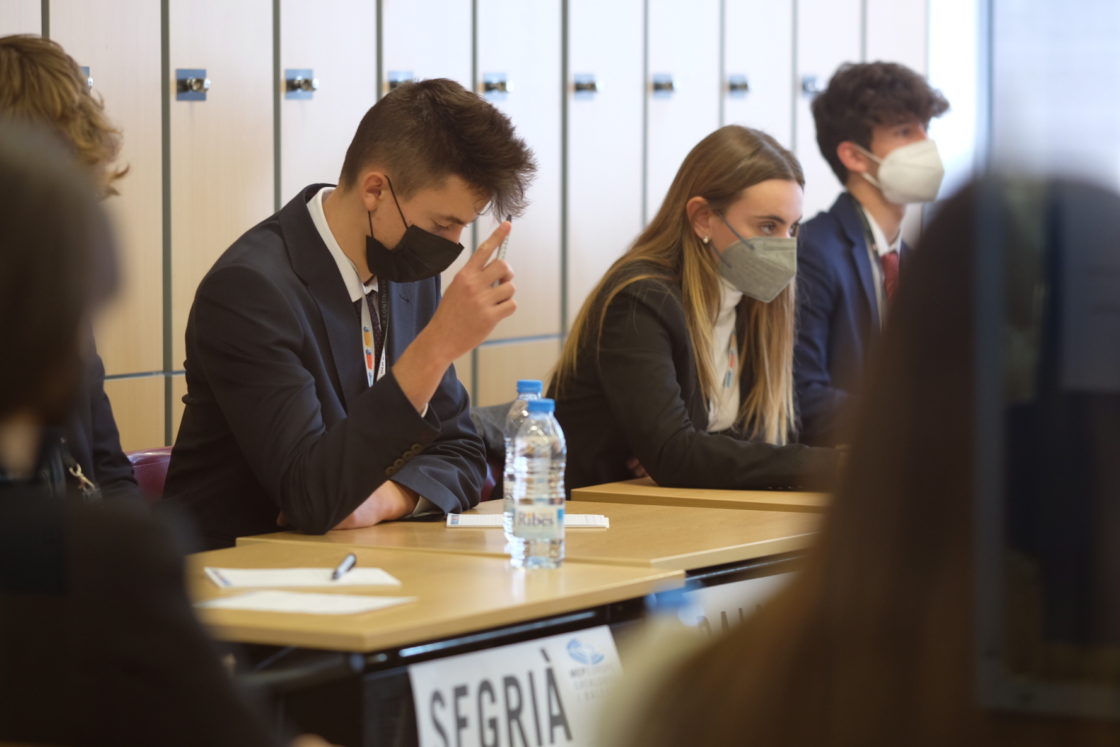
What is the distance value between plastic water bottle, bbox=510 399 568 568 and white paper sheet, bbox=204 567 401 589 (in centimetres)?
25

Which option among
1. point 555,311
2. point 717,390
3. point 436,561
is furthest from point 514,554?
point 555,311

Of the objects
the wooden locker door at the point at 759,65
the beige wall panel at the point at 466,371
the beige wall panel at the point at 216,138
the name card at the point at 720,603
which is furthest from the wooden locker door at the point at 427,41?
the name card at the point at 720,603

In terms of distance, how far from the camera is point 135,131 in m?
3.77

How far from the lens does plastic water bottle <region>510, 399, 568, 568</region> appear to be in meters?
2.28

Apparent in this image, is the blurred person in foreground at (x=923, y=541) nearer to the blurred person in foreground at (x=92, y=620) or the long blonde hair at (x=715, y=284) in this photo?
the blurred person in foreground at (x=92, y=620)

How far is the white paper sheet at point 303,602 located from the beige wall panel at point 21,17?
6.46 feet

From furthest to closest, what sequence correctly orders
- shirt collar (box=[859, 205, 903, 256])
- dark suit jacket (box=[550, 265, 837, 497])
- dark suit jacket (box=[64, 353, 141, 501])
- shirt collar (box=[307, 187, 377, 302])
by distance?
shirt collar (box=[859, 205, 903, 256]), dark suit jacket (box=[550, 265, 837, 497]), shirt collar (box=[307, 187, 377, 302]), dark suit jacket (box=[64, 353, 141, 501])

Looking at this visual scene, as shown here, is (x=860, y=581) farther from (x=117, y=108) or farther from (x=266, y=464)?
(x=117, y=108)

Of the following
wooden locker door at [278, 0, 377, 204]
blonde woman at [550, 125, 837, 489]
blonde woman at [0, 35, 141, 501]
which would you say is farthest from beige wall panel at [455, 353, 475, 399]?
blonde woman at [0, 35, 141, 501]

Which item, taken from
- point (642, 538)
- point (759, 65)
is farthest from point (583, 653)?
point (759, 65)

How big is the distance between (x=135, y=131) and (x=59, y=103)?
1.49m

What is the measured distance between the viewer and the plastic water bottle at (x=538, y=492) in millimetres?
2283

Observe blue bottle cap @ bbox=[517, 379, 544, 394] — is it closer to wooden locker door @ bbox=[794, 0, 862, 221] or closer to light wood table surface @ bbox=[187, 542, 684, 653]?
light wood table surface @ bbox=[187, 542, 684, 653]

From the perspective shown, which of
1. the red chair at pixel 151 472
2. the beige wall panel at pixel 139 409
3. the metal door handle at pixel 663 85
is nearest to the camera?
the red chair at pixel 151 472
